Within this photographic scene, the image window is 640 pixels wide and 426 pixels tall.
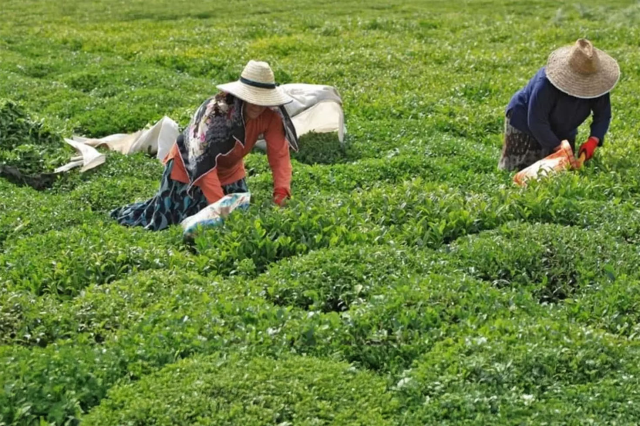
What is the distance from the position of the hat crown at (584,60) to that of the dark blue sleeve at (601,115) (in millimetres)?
487

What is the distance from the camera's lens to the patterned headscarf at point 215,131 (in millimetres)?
8641

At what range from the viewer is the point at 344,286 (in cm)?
729

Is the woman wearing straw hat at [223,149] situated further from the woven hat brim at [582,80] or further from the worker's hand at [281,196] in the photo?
the woven hat brim at [582,80]

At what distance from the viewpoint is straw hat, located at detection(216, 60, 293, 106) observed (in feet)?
27.5

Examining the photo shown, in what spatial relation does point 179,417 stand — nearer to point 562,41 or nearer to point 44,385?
point 44,385

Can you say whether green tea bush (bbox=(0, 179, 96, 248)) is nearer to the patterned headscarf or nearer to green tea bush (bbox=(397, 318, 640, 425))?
the patterned headscarf

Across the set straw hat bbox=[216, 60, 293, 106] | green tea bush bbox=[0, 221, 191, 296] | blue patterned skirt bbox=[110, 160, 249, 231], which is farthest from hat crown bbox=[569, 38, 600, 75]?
green tea bush bbox=[0, 221, 191, 296]

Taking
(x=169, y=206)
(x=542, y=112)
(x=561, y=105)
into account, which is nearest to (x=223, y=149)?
(x=169, y=206)

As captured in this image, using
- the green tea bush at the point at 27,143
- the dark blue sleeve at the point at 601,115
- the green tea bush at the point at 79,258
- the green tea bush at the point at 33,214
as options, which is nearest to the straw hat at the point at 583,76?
the dark blue sleeve at the point at 601,115

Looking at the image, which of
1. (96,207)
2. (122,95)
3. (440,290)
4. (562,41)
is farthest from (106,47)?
(440,290)

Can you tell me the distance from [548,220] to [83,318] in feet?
13.9

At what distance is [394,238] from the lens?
828 centimetres

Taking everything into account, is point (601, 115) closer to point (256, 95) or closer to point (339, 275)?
point (256, 95)

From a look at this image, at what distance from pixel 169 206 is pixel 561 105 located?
405 cm
